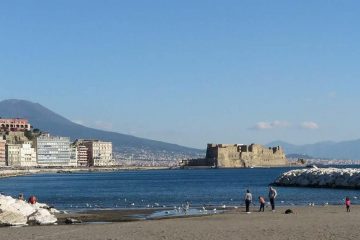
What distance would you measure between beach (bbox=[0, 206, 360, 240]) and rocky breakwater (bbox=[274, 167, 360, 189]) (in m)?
38.8

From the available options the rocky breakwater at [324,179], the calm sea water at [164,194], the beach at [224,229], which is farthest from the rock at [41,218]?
the rocky breakwater at [324,179]

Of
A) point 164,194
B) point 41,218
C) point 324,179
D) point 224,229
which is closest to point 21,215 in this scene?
point 41,218

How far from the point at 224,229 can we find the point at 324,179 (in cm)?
5001

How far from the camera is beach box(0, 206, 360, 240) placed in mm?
22938

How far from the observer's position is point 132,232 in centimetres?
2520

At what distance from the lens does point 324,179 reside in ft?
241

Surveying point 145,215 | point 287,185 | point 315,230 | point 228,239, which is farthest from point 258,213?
point 287,185

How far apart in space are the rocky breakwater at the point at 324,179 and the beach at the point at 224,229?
1528 inches

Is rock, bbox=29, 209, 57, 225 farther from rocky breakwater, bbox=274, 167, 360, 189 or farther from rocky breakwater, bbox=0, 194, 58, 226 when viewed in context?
rocky breakwater, bbox=274, 167, 360, 189

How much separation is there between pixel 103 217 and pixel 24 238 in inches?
438

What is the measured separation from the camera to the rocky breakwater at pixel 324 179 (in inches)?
2719

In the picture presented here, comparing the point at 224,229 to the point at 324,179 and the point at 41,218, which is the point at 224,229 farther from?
the point at 324,179

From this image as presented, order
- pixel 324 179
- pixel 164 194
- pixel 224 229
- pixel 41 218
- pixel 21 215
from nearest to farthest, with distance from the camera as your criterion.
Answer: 1. pixel 224 229
2. pixel 21 215
3. pixel 41 218
4. pixel 164 194
5. pixel 324 179

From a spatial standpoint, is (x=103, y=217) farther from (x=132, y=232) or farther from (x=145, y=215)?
(x=132, y=232)
